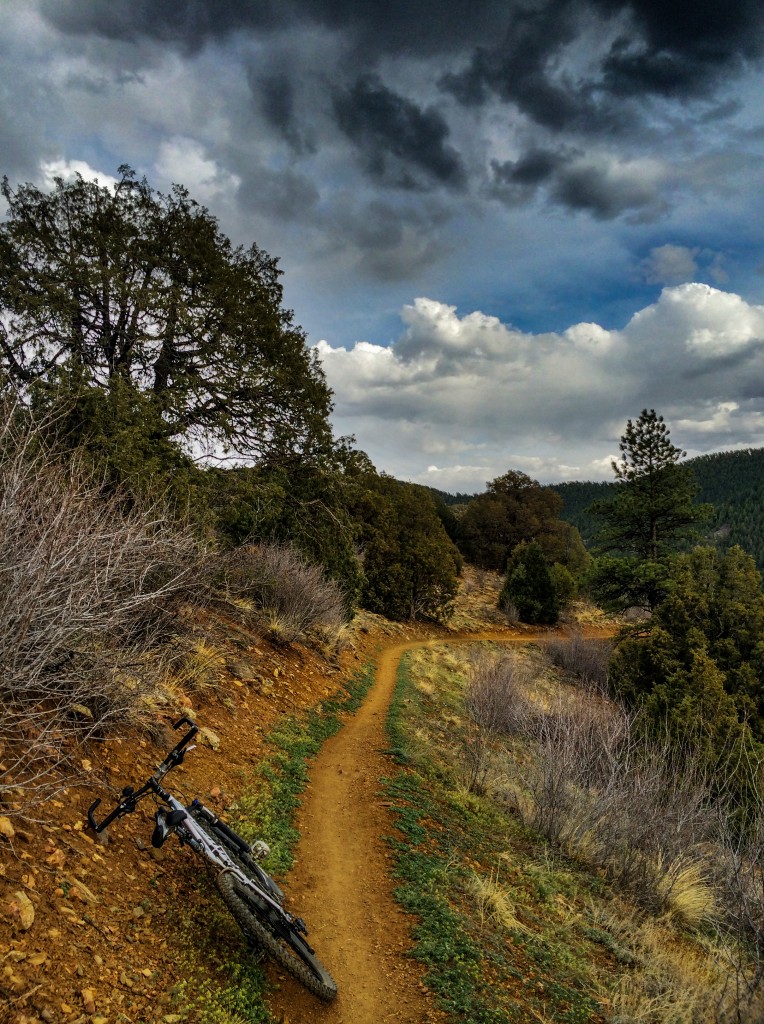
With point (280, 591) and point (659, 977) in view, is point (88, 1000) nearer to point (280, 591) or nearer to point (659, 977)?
point (659, 977)

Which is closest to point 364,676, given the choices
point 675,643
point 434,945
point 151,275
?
point 675,643

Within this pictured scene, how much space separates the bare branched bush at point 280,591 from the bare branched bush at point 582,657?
1269 centimetres

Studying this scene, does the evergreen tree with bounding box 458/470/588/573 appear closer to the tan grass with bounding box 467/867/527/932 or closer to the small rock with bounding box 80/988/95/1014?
the tan grass with bounding box 467/867/527/932

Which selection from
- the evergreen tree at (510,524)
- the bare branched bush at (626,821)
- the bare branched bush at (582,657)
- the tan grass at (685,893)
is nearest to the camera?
the tan grass at (685,893)

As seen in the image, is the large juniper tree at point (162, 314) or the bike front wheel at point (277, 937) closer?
the bike front wheel at point (277, 937)

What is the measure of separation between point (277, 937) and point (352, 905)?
4.33ft

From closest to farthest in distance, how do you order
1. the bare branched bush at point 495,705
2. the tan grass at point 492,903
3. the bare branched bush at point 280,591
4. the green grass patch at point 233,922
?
1. the green grass patch at point 233,922
2. the tan grass at point 492,903
3. the bare branched bush at point 495,705
4. the bare branched bush at point 280,591

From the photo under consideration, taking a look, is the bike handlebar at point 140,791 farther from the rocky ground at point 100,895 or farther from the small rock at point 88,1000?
the small rock at point 88,1000

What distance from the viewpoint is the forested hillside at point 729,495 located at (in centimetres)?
10825

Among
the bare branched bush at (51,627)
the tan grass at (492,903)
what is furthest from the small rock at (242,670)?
the tan grass at (492,903)

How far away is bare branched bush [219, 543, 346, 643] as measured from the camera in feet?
39.4

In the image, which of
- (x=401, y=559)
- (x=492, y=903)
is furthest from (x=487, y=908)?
(x=401, y=559)

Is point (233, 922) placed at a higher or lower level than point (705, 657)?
higher

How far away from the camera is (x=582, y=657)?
22.3 m
